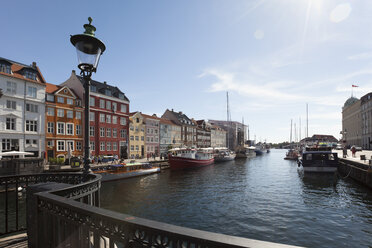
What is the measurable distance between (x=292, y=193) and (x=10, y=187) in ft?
98.5

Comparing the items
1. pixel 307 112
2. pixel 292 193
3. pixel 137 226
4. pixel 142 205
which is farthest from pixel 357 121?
pixel 137 226

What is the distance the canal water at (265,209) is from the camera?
11.6 meters

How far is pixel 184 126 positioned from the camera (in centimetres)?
7838

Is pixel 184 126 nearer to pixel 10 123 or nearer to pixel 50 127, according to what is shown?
pixel 50 127

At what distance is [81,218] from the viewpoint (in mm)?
2611

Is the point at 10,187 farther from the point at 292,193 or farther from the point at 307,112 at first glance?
the point at 307,112

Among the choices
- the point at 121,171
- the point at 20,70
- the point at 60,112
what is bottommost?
the point at 121,171

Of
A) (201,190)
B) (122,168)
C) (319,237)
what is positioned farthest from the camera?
(122,168)

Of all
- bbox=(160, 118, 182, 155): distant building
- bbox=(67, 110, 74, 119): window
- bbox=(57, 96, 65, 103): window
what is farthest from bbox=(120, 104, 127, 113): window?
bbox=(160, 118, 182, 155): distant building

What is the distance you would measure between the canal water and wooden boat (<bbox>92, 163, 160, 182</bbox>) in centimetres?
348

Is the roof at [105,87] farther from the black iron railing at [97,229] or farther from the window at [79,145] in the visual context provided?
the black iron railing at [97,229]

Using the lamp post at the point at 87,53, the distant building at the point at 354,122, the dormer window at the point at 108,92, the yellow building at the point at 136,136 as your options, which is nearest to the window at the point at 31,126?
the dormer window at the point at 108,92

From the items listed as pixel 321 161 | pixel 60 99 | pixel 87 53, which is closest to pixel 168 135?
pixel 60 99

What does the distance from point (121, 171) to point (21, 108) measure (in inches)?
765
